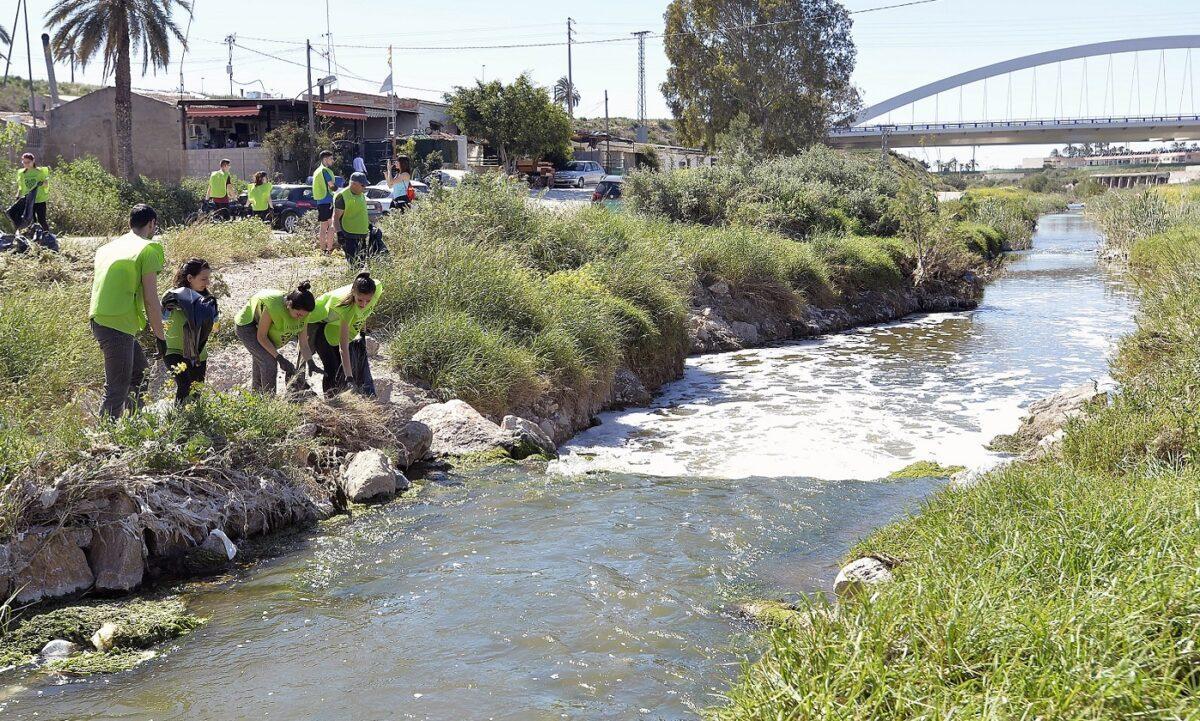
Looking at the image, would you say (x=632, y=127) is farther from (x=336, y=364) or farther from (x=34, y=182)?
(x=336, y=364)

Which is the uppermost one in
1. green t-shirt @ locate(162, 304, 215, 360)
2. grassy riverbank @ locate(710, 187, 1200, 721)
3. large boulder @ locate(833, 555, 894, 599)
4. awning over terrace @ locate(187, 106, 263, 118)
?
awning over terrace @ locate(187, 106, 263, 118)

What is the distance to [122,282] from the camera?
7.70 m

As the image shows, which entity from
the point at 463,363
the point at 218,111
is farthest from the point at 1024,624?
the point at 218,111

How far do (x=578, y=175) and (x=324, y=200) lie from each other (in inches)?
1388

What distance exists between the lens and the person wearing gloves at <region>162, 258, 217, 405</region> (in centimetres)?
856

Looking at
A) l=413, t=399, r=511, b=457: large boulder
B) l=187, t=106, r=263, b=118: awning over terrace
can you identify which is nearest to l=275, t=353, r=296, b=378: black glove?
l=413, t=399, r=511, b=457: large boulder

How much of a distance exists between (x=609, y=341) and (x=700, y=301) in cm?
672

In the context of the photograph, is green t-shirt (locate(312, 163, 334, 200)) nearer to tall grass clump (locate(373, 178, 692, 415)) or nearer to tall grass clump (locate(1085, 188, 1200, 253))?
tall grass clump (locate(373, 178, 692, 415))

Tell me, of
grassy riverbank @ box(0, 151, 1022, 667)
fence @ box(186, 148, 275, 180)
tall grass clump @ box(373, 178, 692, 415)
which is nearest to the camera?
grassy riverbank @ box(0, 151, 1022, 667)

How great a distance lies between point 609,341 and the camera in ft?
47.5

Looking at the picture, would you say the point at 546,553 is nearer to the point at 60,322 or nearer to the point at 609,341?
the point at 60,322

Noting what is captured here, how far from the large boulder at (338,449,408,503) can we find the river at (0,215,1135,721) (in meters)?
0.23

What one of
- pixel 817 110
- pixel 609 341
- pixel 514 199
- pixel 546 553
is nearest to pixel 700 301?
pixel 514 199

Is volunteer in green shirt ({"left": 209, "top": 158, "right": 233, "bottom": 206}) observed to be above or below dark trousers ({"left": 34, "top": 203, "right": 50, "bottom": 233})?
above
